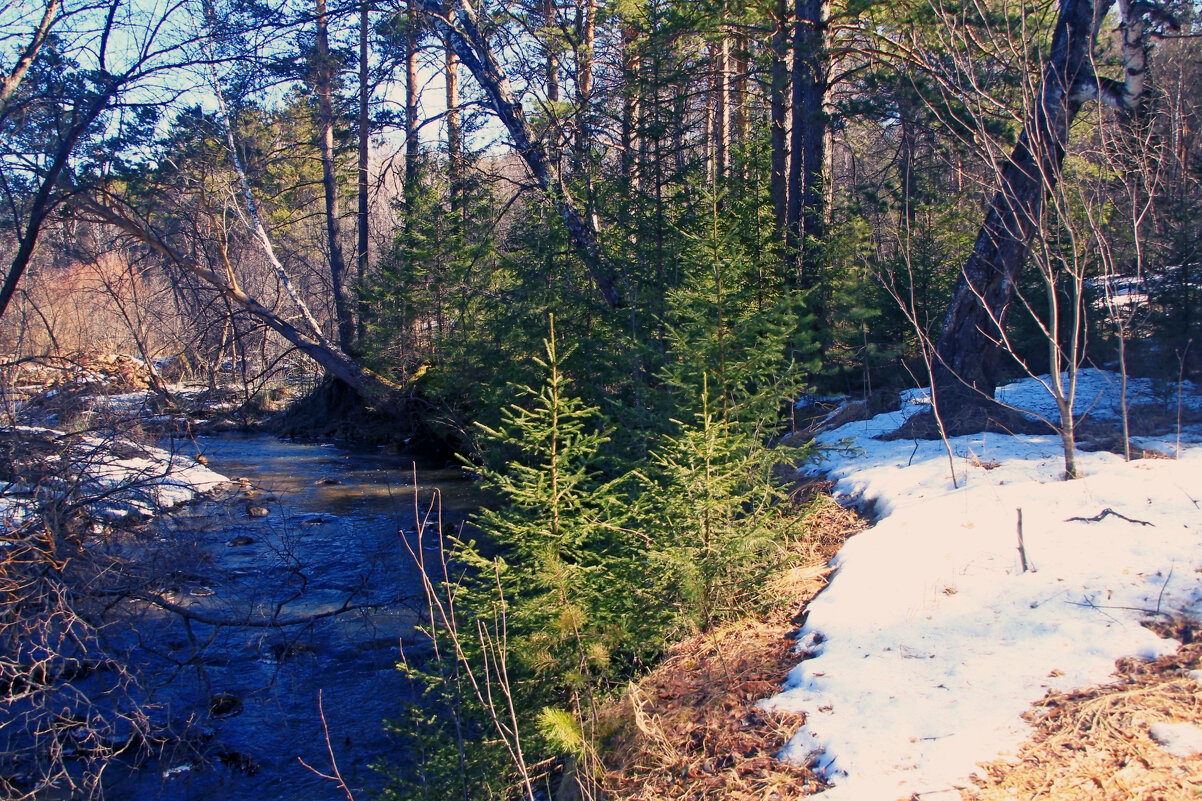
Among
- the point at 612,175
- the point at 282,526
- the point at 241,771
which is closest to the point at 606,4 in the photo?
the point at 612,175

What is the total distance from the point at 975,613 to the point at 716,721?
54.8 inches

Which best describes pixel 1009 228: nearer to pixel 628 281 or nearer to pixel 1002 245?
pixel 1002 245

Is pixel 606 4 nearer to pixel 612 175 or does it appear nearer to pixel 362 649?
pixel 612 175

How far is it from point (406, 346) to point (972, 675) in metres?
15.2

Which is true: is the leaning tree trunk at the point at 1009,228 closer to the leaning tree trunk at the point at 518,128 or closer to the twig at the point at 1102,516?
the twig at the point at 1102,516

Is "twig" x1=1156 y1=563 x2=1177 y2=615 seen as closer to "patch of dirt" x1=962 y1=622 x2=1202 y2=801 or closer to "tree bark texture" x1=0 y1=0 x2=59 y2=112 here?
"patch of dirt" x1=962 y1=622 x2=1202 y2=801

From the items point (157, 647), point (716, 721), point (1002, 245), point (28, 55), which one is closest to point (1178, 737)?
point (716, 721)

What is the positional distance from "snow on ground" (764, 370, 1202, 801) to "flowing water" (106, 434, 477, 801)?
2.54 meters

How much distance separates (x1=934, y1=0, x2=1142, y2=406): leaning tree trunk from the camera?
7.37 meters

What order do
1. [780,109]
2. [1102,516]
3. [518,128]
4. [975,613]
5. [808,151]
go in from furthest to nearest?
1. [780,109]
2. [808,151]
3. [518,128]
4. [1102,516]
5. [975,613]

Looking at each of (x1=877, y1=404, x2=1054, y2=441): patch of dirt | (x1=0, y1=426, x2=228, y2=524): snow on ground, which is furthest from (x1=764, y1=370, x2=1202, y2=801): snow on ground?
(x1=0, y1=426, x2=228, y2=524): snow on ground

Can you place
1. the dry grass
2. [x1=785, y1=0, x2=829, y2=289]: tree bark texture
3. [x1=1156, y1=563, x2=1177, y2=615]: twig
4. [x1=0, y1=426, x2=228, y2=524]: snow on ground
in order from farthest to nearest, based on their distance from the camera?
[x1=785, y1=0, x2=829, y2=289]: tree bark texture
[x1=0, y1=426, x2=228, y2=524]: snow on ground
[x1=1156, y1=563, x2=1177, y2=615]: twig
the dry grass

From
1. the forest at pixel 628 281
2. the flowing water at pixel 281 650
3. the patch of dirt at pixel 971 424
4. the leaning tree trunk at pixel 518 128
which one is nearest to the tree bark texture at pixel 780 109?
the forest at pixel 628 281

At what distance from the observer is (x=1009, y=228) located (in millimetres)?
7871
